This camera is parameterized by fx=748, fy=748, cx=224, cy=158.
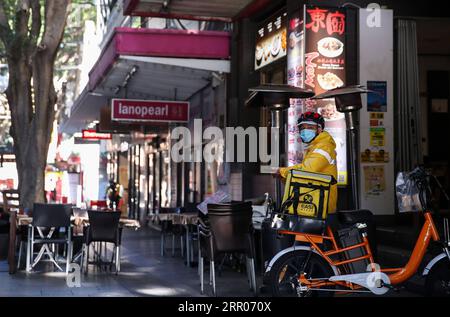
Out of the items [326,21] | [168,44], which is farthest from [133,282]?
[168,44]

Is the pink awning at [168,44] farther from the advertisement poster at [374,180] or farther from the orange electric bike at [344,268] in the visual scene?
the orange electric bike at [344,268]

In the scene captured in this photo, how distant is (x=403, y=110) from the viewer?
11531 millimetres

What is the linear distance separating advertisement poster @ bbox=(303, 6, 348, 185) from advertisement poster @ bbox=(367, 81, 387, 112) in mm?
486

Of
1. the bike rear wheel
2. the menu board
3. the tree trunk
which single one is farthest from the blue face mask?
the tree trunk

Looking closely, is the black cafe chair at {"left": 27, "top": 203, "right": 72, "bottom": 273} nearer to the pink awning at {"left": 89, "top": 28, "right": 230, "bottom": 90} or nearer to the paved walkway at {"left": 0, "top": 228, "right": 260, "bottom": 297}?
the paved walkway at {"left": 0, "top": 228, "right": 260, "bottom": 297}

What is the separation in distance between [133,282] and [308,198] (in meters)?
3.69

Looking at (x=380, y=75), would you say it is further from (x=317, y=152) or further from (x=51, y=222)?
(x=51, y=222)

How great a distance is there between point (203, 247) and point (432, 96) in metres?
6.18

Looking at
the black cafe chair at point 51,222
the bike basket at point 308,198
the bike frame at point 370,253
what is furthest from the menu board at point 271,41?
the bike frame at point 370,253

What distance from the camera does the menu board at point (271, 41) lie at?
500 inches

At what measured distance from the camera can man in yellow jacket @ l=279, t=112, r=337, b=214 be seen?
755 cm

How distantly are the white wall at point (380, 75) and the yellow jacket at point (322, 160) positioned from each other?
11.7 feet
